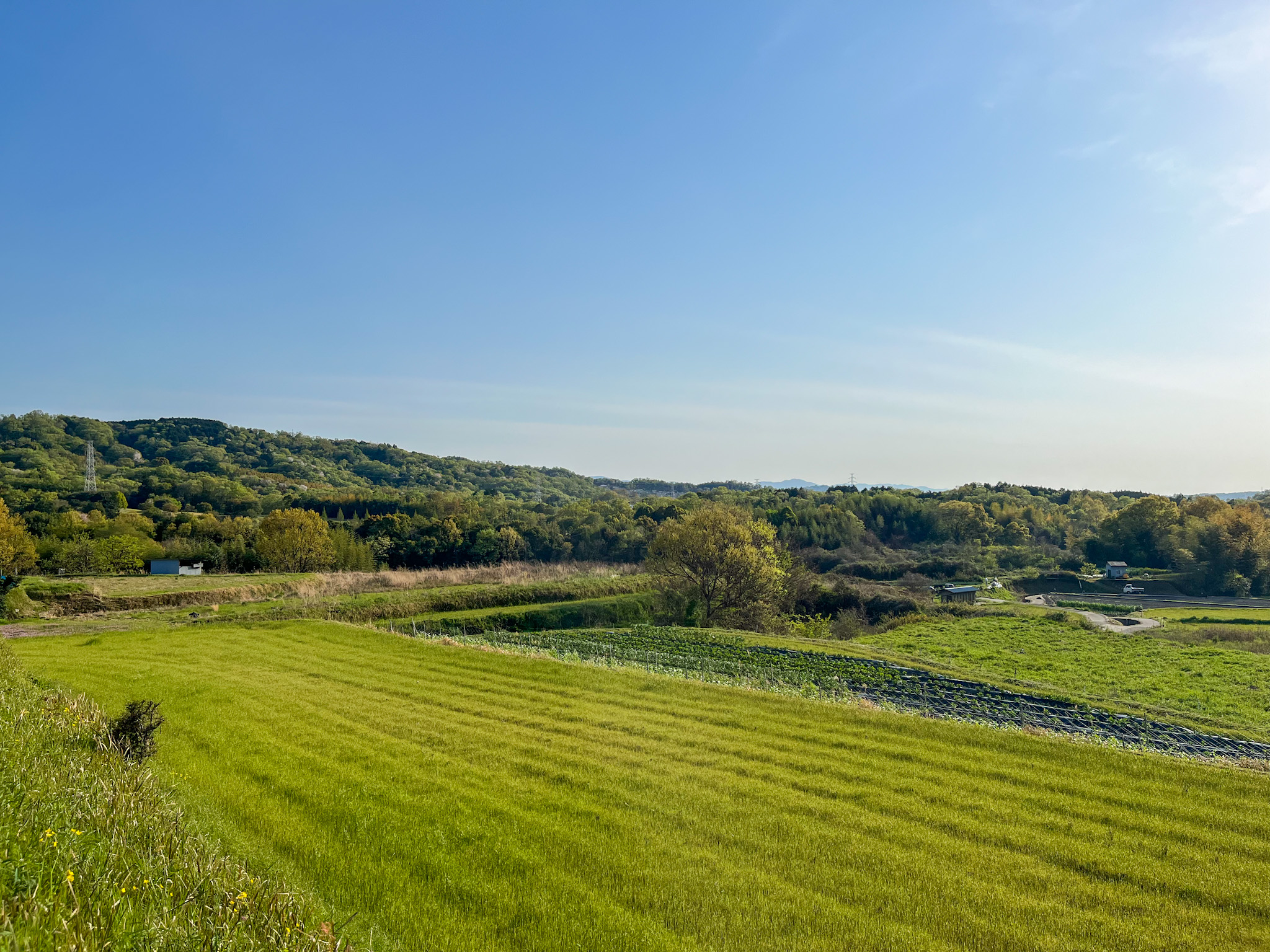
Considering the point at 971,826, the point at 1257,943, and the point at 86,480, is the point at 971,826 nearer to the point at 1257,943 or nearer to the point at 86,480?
the point at 1257,943

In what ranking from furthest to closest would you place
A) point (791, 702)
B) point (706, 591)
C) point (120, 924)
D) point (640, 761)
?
point (706, 591) → point (791, 702) → point (640, 761) → point (120, 924)

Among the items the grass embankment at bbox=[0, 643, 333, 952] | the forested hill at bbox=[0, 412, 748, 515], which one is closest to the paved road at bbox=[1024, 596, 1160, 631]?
the grass embankment at bbox=[0, 643, 333, 952]

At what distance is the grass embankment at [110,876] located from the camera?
3.09m

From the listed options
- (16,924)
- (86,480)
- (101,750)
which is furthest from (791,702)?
(86,480)

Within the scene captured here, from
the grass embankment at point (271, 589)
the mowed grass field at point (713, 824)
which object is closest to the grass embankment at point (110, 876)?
the mowed grass field at point (713, 824)

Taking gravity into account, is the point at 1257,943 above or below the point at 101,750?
below

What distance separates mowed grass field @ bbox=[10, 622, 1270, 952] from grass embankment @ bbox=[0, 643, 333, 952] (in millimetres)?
1359

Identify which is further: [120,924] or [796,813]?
[796,813]

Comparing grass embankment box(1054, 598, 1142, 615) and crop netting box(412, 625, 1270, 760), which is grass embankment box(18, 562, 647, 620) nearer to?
crop netting box(412, 625, 1270, 760)

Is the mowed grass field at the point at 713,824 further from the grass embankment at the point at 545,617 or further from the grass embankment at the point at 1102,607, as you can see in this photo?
the grass embankment at the point at 1102,607

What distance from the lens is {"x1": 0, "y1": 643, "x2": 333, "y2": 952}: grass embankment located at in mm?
3086

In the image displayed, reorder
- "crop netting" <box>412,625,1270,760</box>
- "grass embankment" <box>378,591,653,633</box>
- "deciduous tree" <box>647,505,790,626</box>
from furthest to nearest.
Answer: "deciduous tree" <box>647,505,790,626</box>, "grass embankment" <box>378,591,653,633</box>, "crop netting" <box>412,625,1270,760</box>

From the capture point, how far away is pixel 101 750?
23.7 ft

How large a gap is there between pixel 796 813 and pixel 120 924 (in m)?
6.96
